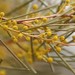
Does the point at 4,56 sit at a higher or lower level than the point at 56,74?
higher

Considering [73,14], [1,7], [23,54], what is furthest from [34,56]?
[1,7]

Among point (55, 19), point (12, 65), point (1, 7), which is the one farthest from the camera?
point (1, 7)

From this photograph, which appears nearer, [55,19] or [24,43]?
[55,19]

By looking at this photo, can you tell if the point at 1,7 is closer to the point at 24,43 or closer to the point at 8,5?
the point at 8,5

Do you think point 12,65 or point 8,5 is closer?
point 12,65

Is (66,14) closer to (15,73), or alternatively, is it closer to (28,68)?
(28,68)

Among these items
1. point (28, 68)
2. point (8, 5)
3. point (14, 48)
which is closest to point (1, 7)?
point (8, 5)

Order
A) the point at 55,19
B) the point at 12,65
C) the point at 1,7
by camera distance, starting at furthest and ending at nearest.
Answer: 1. the point at 1,7
2. the point at 12,65
3. the point at 55,19

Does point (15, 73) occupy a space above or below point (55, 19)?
below

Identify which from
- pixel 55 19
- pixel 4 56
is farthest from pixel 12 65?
pixel 55 19
